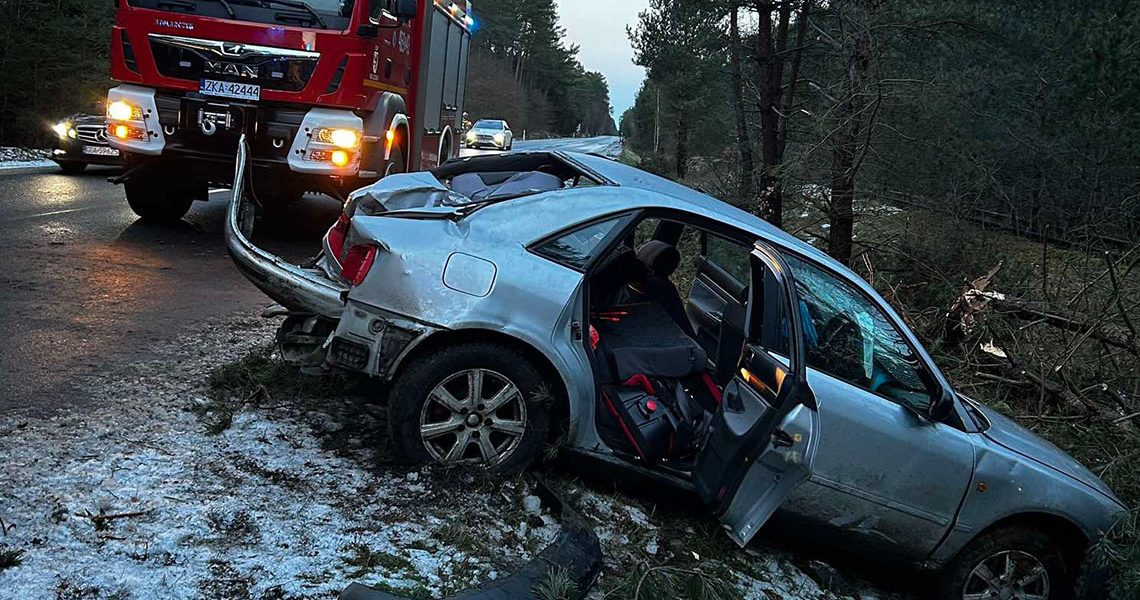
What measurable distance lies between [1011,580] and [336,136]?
6.69 meters

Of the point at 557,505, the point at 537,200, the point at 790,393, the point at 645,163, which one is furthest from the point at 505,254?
the point at 645,163

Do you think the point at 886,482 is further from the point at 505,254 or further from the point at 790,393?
the point at 505,254

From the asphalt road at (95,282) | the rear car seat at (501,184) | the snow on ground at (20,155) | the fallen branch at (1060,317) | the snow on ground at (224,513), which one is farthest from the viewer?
the snow on ground at (20,155)

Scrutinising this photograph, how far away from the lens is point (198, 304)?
22.6 ft

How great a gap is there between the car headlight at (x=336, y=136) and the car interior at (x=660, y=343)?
13.2ft

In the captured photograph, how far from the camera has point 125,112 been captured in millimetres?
8547

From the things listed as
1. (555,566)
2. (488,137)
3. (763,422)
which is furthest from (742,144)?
(488,137)

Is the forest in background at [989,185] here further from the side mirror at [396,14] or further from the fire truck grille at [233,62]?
the fire truck grille at [233,62]

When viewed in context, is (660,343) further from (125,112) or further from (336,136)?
(125,112)

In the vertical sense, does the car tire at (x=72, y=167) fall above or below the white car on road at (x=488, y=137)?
below

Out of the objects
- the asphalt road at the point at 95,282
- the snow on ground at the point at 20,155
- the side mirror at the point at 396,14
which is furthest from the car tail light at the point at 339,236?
the snow on ground at the point at 20,155

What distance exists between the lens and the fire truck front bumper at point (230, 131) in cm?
848

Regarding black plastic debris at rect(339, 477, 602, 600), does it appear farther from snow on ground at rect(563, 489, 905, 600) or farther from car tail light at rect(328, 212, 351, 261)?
car tail light at rect(328, 212, 351, 261)

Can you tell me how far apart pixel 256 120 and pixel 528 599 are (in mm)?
6625
